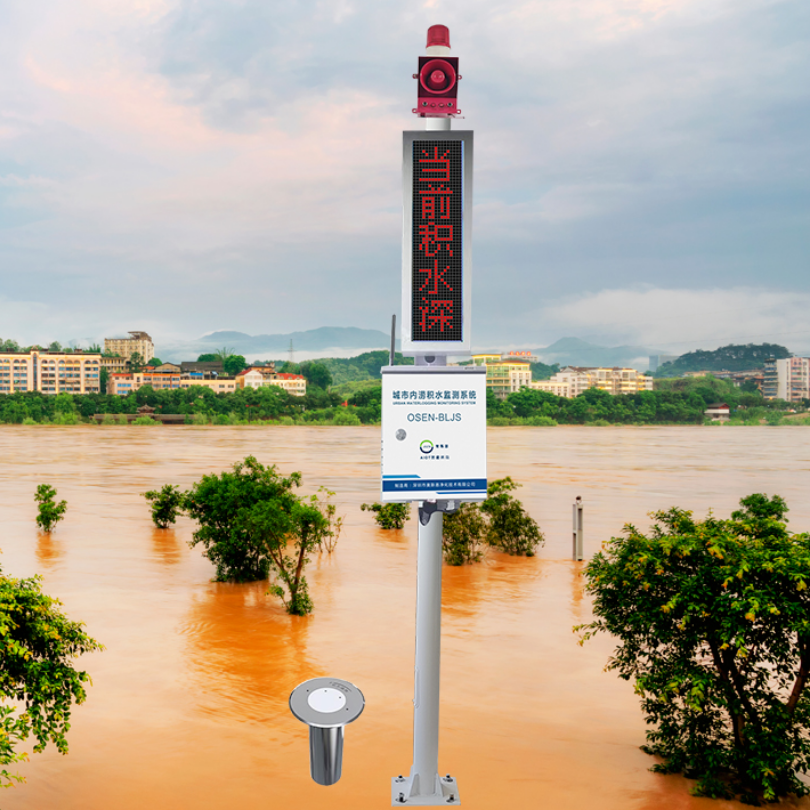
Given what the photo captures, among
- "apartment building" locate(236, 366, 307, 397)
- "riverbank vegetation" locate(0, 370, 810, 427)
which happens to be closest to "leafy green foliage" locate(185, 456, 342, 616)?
"riverbank vegetation" locate(0, 370, 810, 427)

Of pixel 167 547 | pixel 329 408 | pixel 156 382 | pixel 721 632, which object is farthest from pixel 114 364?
pixel 721 632

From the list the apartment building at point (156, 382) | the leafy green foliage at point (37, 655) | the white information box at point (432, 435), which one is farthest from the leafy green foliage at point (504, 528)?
the apartment building at point (156, 382)

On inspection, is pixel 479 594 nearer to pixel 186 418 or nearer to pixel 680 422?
pixel 186 418

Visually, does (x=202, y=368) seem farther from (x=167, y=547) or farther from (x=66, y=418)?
(x=167, y=547)

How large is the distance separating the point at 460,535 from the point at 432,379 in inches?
278

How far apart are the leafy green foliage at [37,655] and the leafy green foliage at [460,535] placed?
6807mm

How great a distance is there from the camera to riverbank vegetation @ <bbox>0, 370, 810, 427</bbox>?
213ft

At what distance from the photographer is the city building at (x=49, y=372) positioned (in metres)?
73.6

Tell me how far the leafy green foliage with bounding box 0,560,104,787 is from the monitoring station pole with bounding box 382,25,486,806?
1.74 m

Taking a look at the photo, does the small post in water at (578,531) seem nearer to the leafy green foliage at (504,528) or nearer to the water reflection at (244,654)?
the leafy green foliage at (504,528)

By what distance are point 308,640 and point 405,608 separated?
1.61 meters

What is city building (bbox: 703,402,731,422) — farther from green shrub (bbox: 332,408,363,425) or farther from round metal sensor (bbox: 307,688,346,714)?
round metal sensor (bbox: 307,688,346,714)

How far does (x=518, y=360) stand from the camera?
86.5 metres

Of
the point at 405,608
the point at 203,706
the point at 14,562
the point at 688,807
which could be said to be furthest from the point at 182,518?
the point at 688,807
